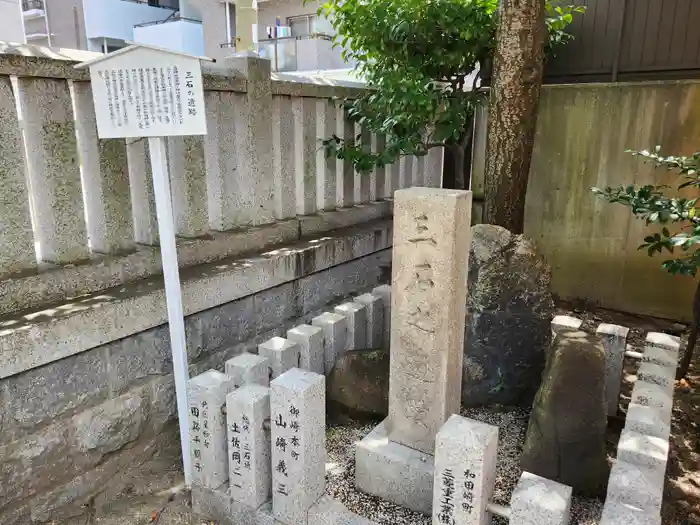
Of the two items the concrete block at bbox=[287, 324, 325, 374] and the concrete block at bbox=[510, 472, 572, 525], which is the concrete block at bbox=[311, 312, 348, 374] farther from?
the concrete block at bbox=[510, 472, 572, 525]

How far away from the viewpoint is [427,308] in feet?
8.57

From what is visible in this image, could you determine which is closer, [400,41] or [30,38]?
[400,41]

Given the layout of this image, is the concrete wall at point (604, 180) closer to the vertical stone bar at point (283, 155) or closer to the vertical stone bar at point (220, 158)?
the vertical stone bar at point (283, 155)

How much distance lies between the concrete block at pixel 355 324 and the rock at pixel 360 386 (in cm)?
29

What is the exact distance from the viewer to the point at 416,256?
8.53ft

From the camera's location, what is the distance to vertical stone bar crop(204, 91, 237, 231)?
380cm

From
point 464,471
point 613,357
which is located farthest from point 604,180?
point 464,471

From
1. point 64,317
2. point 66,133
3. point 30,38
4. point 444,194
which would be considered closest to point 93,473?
point 64,317

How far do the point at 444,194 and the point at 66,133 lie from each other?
7.15ft

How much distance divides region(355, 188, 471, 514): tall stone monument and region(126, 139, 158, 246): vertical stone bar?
72.9 inches

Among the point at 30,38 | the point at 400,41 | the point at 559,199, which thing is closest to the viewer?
the point at 400,41

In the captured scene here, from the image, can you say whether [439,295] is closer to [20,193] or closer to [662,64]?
[20,193]

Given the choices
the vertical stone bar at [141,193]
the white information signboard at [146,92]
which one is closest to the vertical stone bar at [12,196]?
the white information signboard at [146,92]

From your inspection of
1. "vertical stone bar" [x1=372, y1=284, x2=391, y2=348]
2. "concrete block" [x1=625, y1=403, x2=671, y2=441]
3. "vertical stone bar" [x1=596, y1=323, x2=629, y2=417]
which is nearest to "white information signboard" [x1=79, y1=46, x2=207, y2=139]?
"vertical stone bar" [x1=372, y1=284, x2=391, y2=348]
